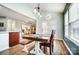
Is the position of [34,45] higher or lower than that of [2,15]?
lower

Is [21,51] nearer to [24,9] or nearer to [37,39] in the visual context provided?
[37,39]

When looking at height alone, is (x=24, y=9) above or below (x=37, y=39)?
above

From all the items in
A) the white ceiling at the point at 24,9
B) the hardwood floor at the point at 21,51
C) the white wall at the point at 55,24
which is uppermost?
the white ceiling at the point at 24,9

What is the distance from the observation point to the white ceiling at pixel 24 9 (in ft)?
7.18

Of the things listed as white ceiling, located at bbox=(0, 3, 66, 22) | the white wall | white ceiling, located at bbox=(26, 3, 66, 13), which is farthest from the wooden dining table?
white ceiling, located at bbox=(26, 3, 66, 13)

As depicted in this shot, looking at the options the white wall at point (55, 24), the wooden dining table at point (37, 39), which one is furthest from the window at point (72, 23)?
the wooden dining table at point (37, 39)

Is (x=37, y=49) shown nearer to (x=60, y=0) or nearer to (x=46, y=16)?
(x=46, y=16)

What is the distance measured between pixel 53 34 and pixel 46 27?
195 mm

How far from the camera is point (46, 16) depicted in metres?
2.27

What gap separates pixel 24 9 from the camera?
89.1 inches

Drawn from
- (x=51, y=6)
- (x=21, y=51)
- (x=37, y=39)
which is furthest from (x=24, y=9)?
(x=21, y=51)

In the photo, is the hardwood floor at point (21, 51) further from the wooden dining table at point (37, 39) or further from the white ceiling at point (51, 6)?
the white ceiling at point (51, 6)

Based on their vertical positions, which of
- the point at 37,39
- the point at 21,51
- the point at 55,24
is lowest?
the point at 21,51
